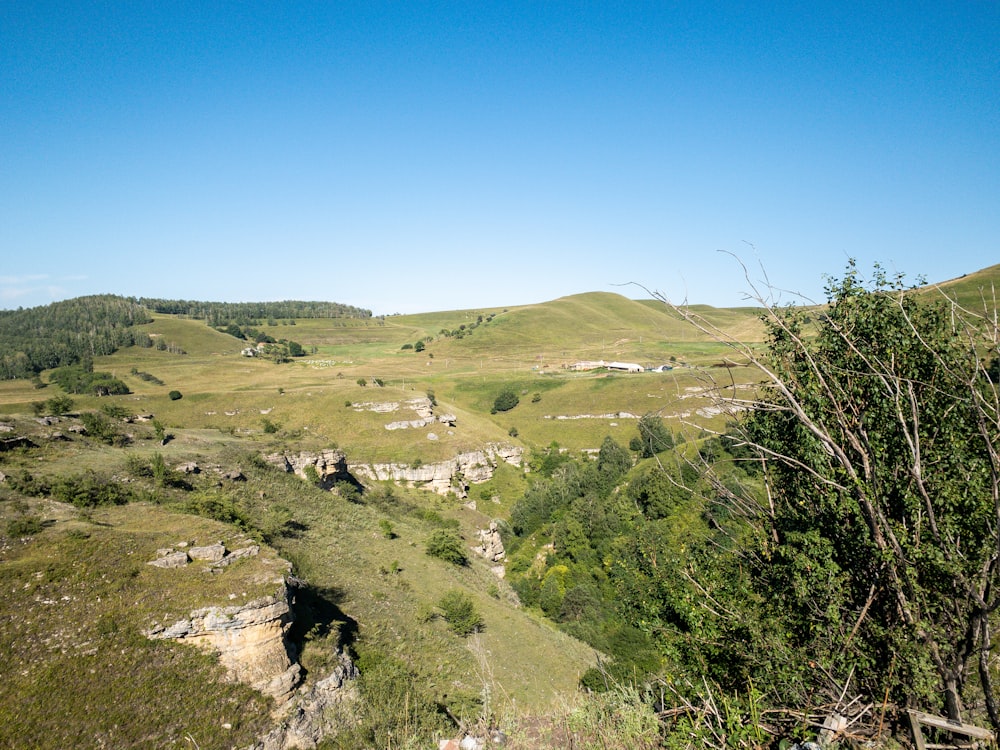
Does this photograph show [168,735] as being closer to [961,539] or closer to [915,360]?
[961,539]

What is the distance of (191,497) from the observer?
85.1 ft

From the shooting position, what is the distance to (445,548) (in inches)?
1479

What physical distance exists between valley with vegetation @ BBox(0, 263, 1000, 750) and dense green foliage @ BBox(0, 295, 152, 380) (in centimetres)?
13356

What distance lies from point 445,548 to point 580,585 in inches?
501

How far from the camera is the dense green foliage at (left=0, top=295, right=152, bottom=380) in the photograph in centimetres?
13525

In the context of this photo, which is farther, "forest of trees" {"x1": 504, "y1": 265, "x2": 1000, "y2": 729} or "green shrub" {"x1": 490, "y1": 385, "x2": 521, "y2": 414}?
"green shrub" {"x1": 490, "y1": 385, "x2": 521, "y2": 414}

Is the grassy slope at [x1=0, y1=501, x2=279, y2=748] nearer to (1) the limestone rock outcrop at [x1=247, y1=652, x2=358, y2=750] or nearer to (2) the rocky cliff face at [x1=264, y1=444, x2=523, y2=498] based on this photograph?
(1) the limestone rock outcrop at [x1=247, y1=652, x2=358, y2=750]

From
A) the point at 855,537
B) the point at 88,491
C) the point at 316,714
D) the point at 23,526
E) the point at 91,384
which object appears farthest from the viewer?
the point at 91,384

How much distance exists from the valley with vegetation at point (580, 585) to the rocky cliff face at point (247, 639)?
8cm

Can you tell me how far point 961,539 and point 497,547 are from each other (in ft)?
149

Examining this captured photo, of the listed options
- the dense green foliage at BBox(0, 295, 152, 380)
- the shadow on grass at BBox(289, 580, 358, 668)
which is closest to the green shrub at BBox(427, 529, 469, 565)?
the shadow on grass at BBox(289, 580, 358, 668)

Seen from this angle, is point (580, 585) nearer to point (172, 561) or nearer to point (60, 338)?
point (172, 561)

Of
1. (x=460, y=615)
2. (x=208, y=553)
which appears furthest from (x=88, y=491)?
(x=460, y=615)

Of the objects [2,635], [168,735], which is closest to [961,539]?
[168,735]
